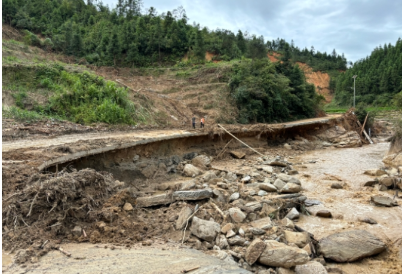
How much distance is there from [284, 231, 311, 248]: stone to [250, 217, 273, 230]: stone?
1.42ft

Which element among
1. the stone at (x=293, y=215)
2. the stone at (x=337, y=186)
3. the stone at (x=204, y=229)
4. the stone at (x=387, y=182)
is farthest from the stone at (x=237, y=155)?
the stone at (x=204, y=229)

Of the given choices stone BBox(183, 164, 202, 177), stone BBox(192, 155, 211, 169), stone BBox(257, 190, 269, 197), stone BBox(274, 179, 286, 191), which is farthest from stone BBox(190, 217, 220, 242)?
stone BBox(192, 155, 211, 169)

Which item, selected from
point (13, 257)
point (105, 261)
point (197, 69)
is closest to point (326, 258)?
point (105, 261)

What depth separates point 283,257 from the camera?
5.04 meters

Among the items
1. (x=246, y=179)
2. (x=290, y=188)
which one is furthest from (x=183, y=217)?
(x=246, y=179)

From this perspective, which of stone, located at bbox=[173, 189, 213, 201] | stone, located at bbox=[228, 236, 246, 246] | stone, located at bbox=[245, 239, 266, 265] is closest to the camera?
stone, located at bbox=[245, 239, 266, 265]

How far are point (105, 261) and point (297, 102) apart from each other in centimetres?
2690

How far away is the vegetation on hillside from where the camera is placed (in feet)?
78.6

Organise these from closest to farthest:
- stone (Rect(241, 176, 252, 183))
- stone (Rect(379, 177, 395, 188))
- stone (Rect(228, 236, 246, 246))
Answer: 1. stone (Rect(228, 236, 246, 246))
2. stone (Rect(379, 177, 395, 188))
3. stone (Rect(241, 176, 252, 183))

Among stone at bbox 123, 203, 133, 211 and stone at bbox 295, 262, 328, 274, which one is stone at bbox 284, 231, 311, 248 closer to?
Result: stone at bbox 295, 262, 328, 274

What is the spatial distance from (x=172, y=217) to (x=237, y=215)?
1.65 meters

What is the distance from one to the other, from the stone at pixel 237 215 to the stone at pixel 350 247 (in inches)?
71.9

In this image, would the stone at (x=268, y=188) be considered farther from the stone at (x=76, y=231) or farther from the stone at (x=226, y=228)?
the stone at (x=76, y=231)

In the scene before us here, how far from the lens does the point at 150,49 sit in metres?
34.6
